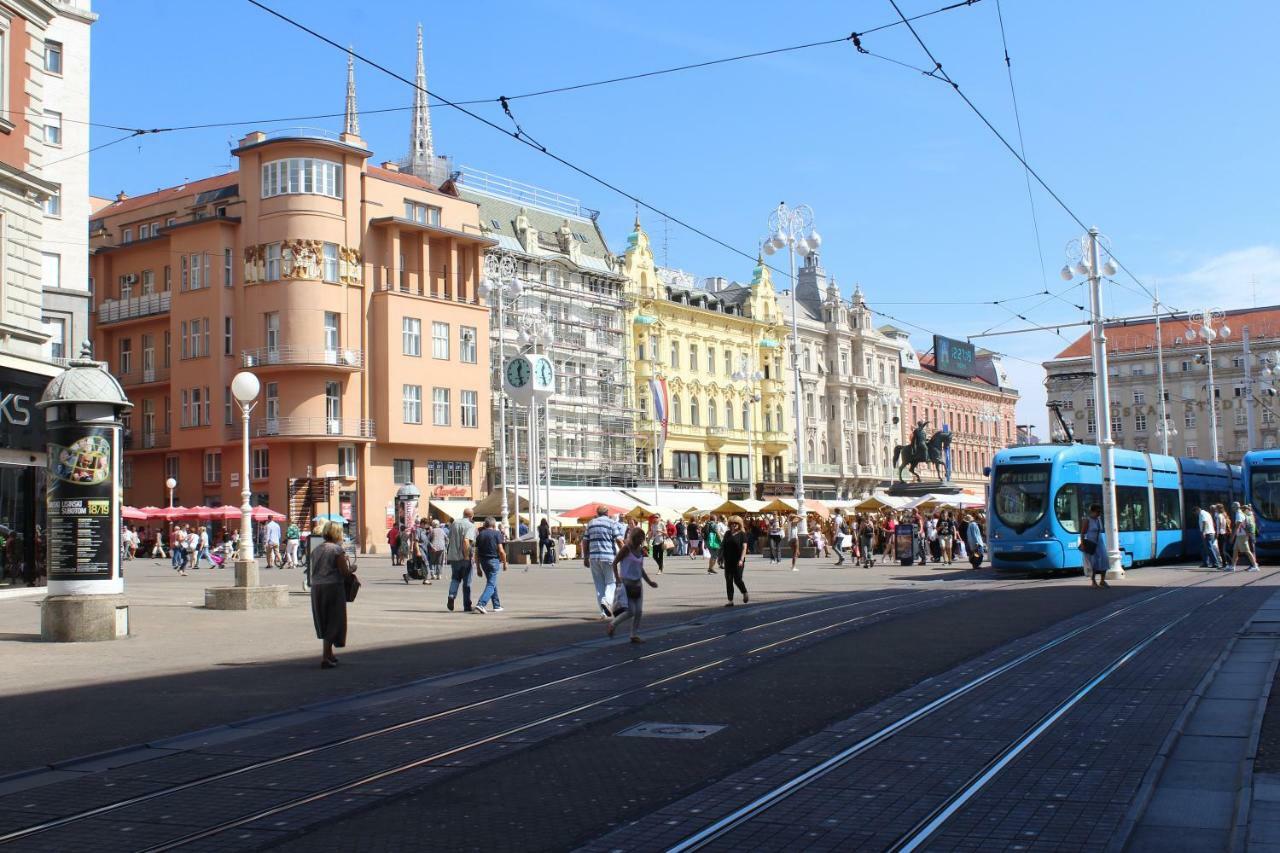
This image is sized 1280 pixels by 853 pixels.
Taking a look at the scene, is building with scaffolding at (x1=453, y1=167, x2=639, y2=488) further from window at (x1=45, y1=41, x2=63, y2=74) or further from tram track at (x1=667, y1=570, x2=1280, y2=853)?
tram track at (x1=667, y1=570, x2=1280, y2=853)

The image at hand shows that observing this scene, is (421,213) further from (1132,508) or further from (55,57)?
(1132,508)

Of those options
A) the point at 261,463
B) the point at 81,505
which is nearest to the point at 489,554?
the point at 81,505

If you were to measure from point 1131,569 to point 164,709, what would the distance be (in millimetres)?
28254

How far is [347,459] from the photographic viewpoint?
192 feet

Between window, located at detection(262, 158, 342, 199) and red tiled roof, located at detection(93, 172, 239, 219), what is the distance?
17.7ft

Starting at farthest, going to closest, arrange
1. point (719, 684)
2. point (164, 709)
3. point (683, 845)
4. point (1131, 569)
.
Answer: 1. point (1131, 569)
2. point (719, 684)
3. point (164, 709)
4. point (683, 845)

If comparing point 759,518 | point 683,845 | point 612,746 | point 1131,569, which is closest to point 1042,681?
point 612,746

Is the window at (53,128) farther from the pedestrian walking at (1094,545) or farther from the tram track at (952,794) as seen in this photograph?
the tram track at (952,794)

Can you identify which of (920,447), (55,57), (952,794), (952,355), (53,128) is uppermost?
(55,57)

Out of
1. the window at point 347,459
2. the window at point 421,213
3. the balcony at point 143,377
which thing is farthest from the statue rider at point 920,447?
the balcony at point 143,377

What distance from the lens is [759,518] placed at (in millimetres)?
63438

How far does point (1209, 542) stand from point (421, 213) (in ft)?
133

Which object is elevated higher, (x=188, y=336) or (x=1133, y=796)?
(x=188, y=336)

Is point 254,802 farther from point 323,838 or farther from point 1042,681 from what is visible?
point 1042,681
